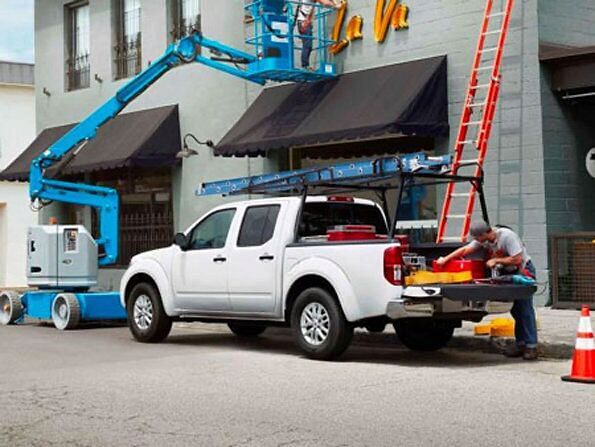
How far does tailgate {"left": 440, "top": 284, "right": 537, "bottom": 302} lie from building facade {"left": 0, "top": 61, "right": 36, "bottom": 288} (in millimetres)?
27833

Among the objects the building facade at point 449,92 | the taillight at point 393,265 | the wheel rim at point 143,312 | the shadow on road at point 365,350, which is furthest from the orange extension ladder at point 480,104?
the taillight at point 393,265

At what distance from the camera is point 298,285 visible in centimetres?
1199

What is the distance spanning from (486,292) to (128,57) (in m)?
15.8

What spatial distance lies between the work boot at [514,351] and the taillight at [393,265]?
5.93ft

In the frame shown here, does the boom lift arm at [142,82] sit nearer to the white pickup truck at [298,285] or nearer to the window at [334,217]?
the white pickup truck at [298,285]

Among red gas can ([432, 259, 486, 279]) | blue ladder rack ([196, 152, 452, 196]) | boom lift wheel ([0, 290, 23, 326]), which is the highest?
blue ladder rack ([196, 152, 452, 196])

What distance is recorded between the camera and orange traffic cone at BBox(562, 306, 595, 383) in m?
9.66

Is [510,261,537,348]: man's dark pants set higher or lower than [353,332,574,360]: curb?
higher

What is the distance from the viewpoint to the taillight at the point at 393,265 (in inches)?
429

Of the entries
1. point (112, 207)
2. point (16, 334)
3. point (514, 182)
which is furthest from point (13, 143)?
point (514, 182)

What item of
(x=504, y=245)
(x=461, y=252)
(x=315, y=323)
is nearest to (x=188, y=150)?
(x=315, y=323)

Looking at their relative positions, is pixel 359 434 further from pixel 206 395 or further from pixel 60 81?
pixel 60 81

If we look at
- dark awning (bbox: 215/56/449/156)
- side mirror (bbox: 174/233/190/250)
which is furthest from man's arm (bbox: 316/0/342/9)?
side mirror (bbox: 174/233/190/250)

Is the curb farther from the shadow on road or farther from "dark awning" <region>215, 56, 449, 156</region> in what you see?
"dark awning" <region>215, 56, 449, 156</region>
